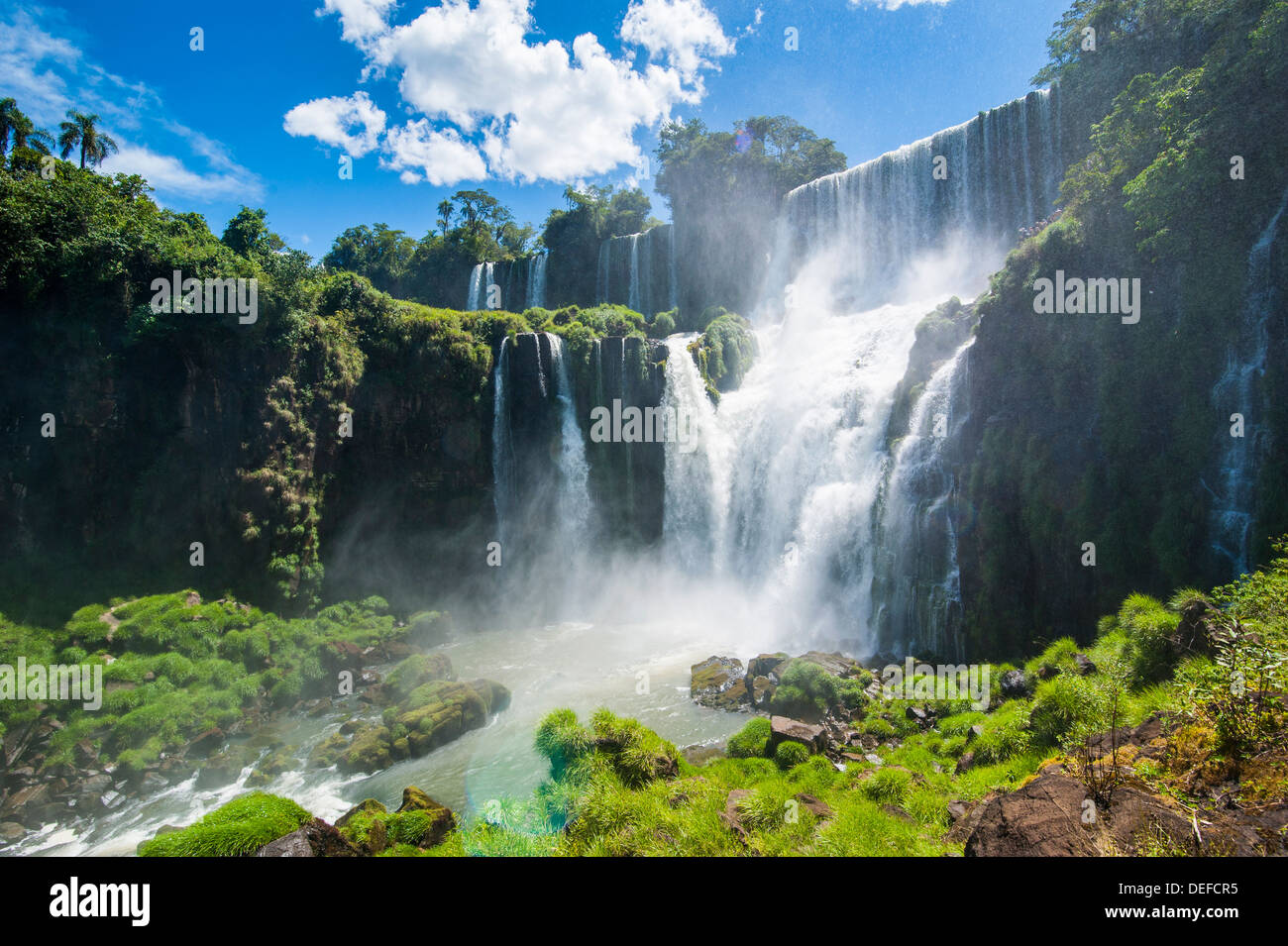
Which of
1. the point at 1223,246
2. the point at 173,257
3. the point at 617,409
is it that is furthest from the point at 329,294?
the point at 1223,246

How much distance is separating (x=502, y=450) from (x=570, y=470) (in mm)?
3807

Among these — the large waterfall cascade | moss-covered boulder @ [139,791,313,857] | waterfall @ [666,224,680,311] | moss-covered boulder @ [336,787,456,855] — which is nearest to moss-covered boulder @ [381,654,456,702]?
moss-covered boulder @ [336,787,456,855]

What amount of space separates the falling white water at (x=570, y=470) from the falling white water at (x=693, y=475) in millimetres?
4588

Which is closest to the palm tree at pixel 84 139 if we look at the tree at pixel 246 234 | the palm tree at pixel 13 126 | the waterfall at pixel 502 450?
the palm tree at pixel 13 126

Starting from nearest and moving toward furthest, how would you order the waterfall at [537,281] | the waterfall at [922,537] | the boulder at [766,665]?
the boulder at [766,665] < the waterfall at [922,537] < the waterfall at [537,281]

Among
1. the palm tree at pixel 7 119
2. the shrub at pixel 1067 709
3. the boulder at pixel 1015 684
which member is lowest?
the boulder at pixel 1015 684

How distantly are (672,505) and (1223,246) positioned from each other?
21151mm

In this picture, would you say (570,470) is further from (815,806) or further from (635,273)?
(635,273)

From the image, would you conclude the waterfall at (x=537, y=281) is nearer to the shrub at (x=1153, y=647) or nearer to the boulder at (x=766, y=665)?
the boulder at (x=766, y=665)

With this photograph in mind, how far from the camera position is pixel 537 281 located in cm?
4791

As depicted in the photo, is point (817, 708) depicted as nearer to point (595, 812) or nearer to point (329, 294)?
point (595, 812)

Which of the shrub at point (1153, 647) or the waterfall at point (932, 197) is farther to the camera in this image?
the waterfall at point (932, 197)

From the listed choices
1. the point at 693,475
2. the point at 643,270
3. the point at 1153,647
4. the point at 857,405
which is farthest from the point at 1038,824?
the point at 643,270

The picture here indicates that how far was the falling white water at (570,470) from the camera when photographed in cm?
2938
